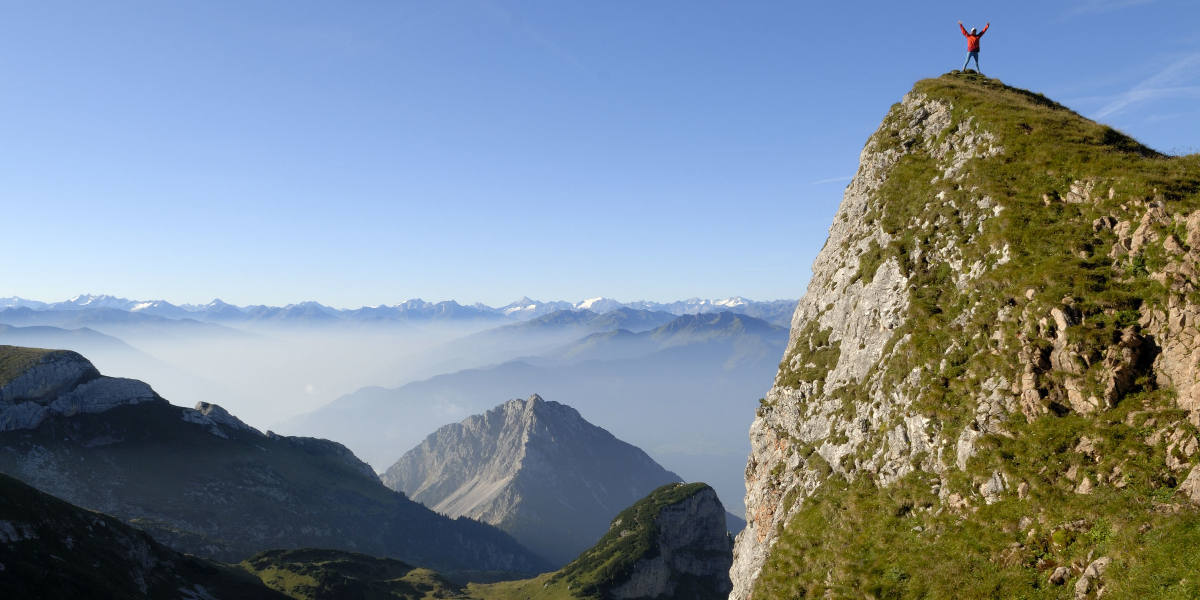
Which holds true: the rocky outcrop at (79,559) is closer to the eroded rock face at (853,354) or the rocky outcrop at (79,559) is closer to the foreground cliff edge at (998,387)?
the eroded rock face at (853,354)

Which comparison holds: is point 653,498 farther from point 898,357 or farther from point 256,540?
point 898,357

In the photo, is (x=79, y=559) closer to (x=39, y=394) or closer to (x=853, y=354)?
(x=853, y=354)

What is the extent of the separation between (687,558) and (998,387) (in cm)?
16334

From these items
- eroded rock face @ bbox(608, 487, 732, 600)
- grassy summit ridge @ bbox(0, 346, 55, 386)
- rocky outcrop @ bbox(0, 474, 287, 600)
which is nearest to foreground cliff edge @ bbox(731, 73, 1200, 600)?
rocky outcrop @ bbox(0, 474, 287, 600)

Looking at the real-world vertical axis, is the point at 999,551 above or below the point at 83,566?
above

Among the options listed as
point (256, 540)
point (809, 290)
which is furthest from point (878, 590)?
point (256, 540)

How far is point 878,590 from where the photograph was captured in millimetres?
30109

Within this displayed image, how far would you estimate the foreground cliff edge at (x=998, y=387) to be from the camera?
2438 cm

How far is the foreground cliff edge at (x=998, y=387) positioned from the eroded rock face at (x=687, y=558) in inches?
5172

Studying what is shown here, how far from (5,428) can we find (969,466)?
24661 centimetres

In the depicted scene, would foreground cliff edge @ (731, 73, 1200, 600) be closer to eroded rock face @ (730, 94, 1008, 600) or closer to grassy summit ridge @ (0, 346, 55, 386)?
eroded rock face @ (730, 94, 1008, 600)

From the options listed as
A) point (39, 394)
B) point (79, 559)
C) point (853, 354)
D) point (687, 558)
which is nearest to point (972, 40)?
point (853, 354)

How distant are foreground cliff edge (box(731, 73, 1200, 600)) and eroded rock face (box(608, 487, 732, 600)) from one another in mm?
131376

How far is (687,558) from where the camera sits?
17638cm
